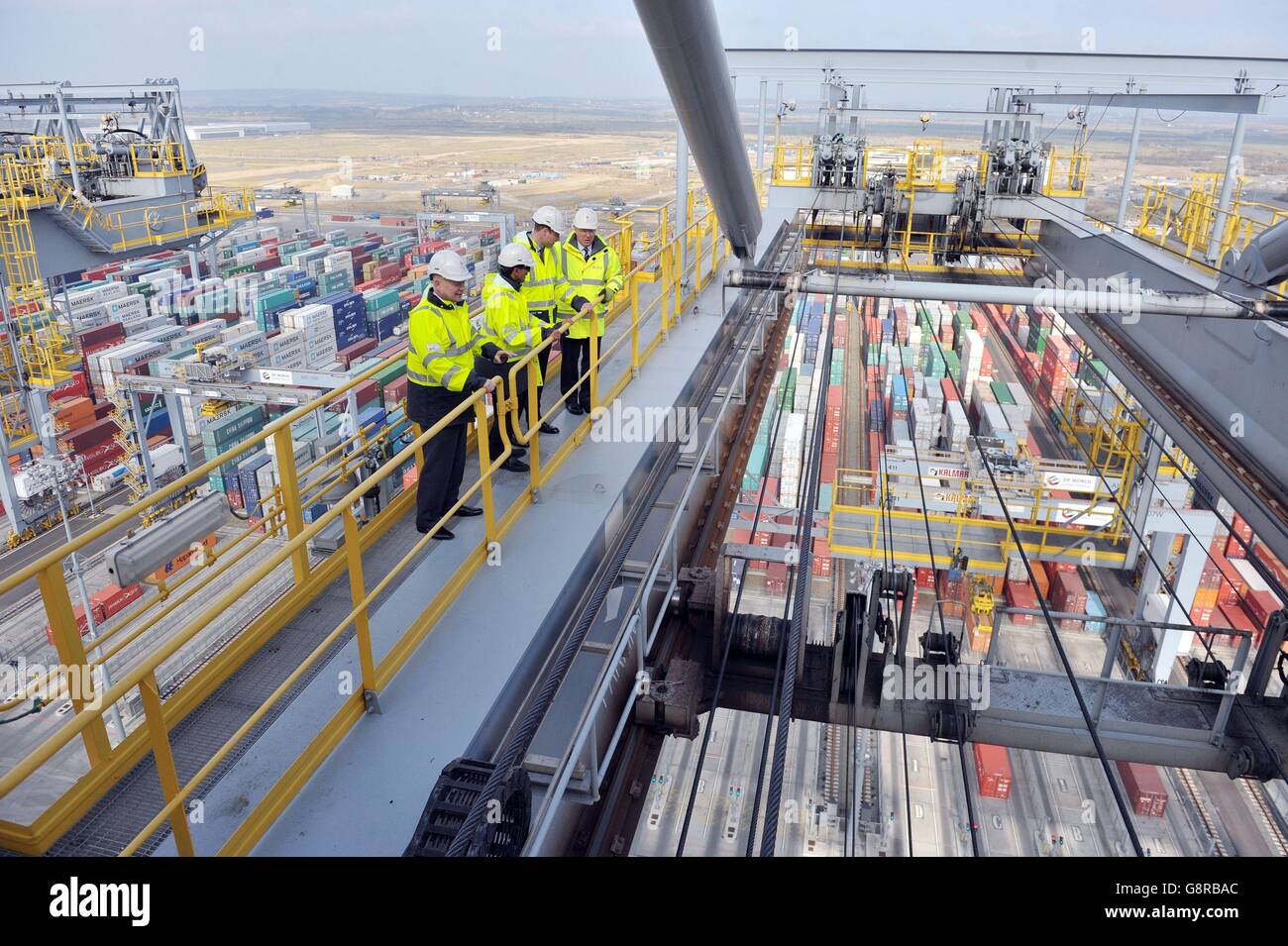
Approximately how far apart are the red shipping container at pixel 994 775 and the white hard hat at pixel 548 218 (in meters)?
11.4

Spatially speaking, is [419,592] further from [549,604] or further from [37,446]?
[37,446]

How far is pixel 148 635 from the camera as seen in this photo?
46.3 feet

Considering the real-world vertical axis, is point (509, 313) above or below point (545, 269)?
below

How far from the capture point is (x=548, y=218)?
5574mm

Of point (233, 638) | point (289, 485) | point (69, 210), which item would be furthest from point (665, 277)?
point (69, 210)

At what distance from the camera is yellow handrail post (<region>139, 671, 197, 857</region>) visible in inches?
80.0

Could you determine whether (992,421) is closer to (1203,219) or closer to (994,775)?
(1203,219)

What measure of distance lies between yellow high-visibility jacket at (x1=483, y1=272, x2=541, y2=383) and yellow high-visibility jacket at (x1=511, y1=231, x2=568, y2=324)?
67 centimetres

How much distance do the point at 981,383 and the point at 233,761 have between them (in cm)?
2606

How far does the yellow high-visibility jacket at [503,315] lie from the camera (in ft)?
15.6

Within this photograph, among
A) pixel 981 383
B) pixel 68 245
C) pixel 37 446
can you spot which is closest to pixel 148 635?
pixel 37 446

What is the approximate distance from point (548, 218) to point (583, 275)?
0.48 meters

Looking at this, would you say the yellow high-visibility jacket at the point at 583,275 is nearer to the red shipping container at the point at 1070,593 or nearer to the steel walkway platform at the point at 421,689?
the steel walkway platform at the point at 421,689

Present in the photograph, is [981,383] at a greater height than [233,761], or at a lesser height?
lesser
